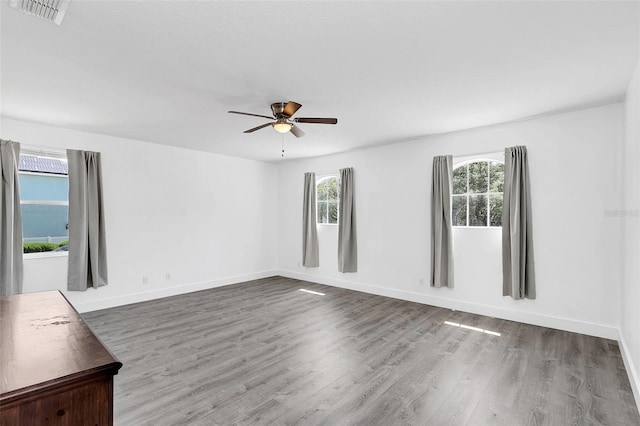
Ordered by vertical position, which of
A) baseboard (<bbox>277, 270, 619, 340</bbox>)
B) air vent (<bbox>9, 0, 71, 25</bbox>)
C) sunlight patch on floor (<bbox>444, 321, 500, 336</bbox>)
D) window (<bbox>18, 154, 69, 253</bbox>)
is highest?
air vent (<bbox>9, 0, 71, 25</bbox>)

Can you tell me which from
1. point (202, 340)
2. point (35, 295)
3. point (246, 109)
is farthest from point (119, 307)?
point (246, 109)

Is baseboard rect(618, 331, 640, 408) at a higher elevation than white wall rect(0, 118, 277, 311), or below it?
below

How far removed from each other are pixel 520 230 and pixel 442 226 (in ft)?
3.27

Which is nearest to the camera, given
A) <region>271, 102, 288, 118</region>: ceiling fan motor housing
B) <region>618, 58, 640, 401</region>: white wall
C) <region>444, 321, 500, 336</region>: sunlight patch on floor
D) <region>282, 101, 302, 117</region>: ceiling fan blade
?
<region>618, 58, 640, 401</region>: white wall

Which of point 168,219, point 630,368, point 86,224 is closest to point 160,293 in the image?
point 168,219

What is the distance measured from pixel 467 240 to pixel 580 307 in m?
1.47

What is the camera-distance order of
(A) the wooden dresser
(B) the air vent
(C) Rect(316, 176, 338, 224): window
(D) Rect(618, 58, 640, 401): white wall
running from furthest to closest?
(C) Rect(316, 176, 338, 224): window, (D) Rect(618, 58, 640, 401): white wall, (B) the air vent, (A) the wooden dresser

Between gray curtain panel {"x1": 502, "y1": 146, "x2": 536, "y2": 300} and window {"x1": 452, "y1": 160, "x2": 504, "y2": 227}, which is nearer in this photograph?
gray curtain panel {"x1": 502, "y1": 146, "x2": 536, "y2": 300}

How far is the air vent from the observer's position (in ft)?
5.77

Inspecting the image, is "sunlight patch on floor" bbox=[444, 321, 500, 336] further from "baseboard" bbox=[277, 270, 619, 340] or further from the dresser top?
the dresser top

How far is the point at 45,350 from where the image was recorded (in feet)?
4.04

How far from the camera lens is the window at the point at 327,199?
6492 millimetres

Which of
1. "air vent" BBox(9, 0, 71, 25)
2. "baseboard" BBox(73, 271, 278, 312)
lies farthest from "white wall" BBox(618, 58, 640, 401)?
"baseboard" BBox(73, 271, 278, 312)

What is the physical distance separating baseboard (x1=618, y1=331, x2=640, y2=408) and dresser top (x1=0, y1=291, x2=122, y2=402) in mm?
3422
